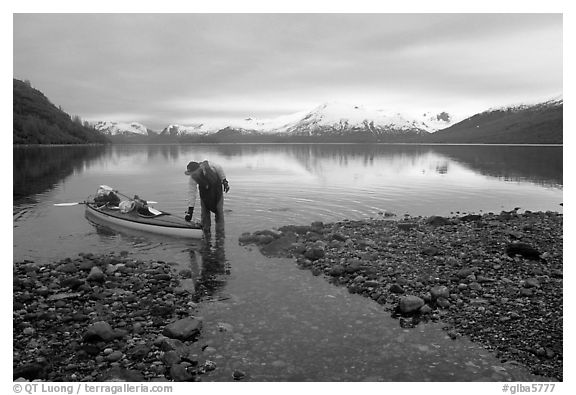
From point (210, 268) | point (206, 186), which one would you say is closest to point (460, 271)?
point (210, 268)

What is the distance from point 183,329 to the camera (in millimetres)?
9219

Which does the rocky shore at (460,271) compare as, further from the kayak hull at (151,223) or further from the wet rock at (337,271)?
the kayak hull at (151,223)

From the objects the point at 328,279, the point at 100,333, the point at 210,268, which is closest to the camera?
the point at 100,333

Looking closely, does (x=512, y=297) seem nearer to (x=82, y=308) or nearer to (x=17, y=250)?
(x=82, y=308)

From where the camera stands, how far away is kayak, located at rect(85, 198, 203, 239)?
A: 700 inches

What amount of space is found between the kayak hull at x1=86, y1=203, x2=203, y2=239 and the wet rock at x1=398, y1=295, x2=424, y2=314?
31.3 ft

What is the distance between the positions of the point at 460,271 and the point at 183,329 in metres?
7.97

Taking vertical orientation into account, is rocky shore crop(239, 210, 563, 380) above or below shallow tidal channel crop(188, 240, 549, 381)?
above

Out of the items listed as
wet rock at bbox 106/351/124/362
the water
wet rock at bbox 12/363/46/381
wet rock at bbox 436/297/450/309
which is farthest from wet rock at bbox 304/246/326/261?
wet rock at bbox 12/363/46/381

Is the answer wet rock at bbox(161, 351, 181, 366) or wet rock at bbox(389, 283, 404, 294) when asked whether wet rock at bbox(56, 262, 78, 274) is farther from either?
wet rock at bbox(389, 283, 404, 294)

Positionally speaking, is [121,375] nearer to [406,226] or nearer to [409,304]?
[409,304]

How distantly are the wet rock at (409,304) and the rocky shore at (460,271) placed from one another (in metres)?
0.02

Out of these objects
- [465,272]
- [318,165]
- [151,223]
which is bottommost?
[465,272]

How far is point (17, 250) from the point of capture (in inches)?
643
